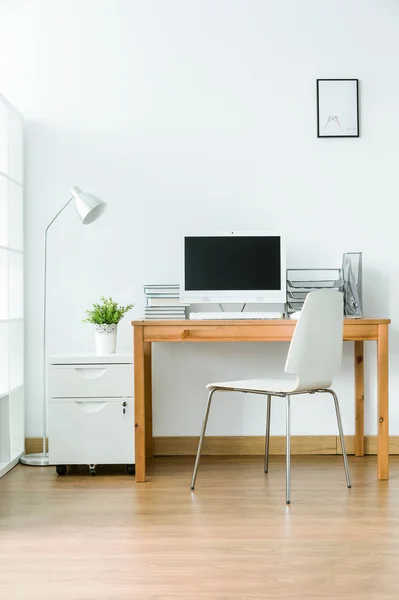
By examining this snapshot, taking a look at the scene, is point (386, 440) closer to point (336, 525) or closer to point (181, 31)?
point (336, 525)

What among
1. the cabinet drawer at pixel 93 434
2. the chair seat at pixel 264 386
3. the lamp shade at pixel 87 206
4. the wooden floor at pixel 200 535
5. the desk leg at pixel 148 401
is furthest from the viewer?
the desk leg at pixel 148 401

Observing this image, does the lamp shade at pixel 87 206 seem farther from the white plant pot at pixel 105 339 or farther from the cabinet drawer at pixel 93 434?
the cabinet drawer at pixel 93 434

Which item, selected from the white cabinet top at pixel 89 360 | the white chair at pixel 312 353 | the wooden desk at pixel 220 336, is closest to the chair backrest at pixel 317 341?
the white chair at pixel 312 353

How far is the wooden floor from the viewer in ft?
6.89

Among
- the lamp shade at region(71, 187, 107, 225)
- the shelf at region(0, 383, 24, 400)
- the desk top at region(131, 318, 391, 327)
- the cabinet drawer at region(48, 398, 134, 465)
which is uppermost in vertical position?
the lamp shade at region(71, 187, 107, 225)

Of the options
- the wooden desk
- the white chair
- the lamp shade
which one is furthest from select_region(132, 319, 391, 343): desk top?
the lamp shade

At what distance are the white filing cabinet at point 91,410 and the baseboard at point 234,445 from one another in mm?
523

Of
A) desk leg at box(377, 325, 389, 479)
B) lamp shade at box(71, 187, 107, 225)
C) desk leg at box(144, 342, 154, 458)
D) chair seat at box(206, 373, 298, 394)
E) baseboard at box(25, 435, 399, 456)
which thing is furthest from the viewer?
baseboard at box(25, 435, 399, 456)

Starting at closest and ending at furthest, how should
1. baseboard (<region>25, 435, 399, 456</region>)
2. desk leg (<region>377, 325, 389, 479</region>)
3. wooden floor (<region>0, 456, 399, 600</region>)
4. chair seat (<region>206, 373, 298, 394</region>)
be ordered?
Answer: 1. wooden floor (<region>0, 456, 399, 600</region>)
2. chair seat (<region>206, 373, 298, 394</region>)
3. desk leg (<region>377, 325, 389, 479</region>)
4. baseboard (<region>25, 435, 399, 456</region>)

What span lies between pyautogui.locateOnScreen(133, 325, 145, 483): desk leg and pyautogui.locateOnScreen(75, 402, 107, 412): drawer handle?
0.18 meters

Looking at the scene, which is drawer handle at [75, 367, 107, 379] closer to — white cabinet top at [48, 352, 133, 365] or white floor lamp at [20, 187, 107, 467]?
white cabinet top at [48, 352, 133, 365]

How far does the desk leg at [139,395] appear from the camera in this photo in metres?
3.45

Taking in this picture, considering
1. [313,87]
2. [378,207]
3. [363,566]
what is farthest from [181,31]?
[363,566]

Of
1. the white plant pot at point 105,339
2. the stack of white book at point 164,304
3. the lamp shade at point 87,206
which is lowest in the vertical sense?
the white plant pot at point 105,339
